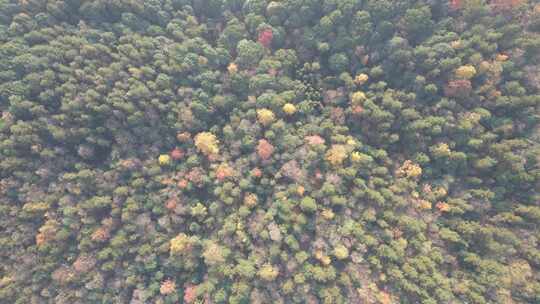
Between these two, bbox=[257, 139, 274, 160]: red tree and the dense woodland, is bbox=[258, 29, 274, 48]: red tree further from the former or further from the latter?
bbox=[257, 139, 274, 160]: red tree

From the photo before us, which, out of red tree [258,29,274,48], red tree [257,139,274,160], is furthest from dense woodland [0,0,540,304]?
red tree [258,29,274,48]

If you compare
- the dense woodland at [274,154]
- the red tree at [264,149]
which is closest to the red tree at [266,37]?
the dense woodland at [274,154]

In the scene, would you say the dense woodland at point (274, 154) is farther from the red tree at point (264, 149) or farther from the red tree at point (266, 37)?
the red tree at point (266, 37)

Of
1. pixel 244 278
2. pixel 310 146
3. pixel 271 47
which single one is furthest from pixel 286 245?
pixel 271 47

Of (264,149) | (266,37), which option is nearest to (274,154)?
(264,149)

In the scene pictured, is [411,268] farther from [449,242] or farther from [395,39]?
[395,39]

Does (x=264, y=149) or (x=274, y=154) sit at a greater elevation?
(x=264, y=149)

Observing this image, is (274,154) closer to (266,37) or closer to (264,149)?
(264,149)

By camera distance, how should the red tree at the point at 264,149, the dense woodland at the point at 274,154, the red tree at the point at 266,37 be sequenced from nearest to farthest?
the dense woodland at the point at 274,154 < the red tree at the point at 264,149 < the red tree at the point at 266,37
